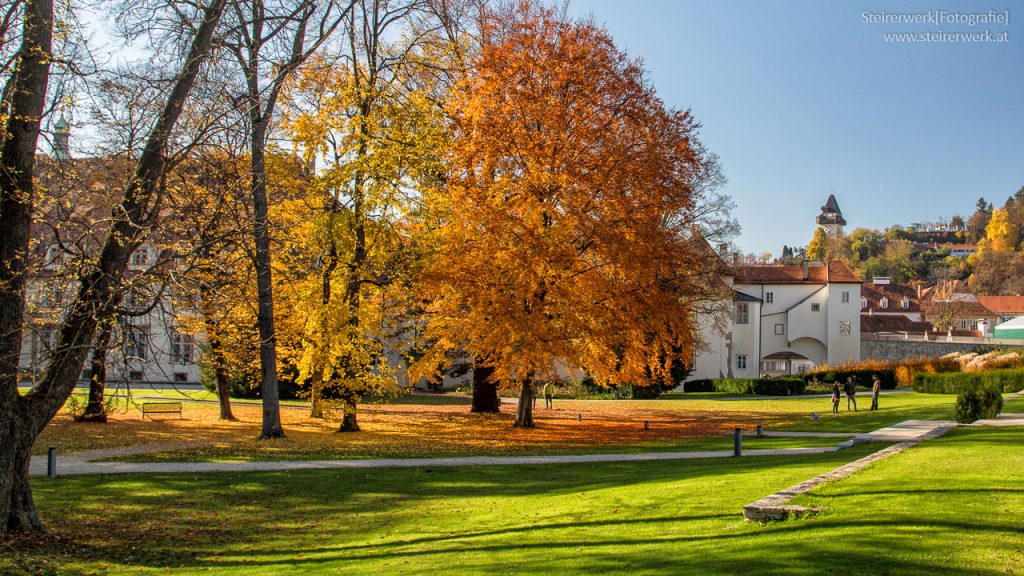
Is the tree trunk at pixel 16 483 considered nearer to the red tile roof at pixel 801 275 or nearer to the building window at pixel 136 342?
the building window at pixel 136 342

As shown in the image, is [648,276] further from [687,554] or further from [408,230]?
[687,554]

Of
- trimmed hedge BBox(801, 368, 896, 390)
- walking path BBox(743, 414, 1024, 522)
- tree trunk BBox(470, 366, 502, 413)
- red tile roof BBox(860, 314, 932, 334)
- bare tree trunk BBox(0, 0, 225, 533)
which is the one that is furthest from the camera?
red tile roof BBox(860, 314, 932, 334)

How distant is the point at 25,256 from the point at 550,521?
25.8 feet

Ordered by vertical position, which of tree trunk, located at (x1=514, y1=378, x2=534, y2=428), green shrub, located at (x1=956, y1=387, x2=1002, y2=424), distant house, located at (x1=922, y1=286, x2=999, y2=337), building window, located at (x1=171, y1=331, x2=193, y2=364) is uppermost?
distant house, located at (x1=922, y1=286, x2=999, y2=337)

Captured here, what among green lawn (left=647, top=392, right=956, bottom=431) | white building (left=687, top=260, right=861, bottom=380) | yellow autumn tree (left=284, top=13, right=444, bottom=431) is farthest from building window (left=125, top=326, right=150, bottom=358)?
white building (left=687, top=260, right=861, bottom=380)

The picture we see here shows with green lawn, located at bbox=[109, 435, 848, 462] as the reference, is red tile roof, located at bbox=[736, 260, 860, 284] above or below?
above

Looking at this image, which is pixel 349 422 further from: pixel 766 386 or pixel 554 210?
pixel 766 386

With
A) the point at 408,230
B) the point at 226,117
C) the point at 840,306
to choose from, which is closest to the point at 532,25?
the point at 408,230

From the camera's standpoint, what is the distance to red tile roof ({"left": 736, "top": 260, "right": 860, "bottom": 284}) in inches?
2453

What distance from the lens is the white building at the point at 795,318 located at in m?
60.6

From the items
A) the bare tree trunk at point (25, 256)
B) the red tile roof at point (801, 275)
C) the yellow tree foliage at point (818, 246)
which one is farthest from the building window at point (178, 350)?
the yellow tree foliage at point (818, 246)

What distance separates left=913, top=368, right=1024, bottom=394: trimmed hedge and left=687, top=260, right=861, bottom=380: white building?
771 inches

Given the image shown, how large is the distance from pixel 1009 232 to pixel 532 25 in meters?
144

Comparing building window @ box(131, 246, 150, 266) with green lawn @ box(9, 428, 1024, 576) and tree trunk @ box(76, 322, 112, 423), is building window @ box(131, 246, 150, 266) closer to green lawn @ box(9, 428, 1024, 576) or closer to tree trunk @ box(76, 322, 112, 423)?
tree trunk @ box(76, 322, 112, 423)
